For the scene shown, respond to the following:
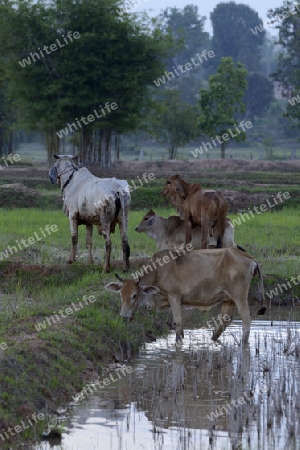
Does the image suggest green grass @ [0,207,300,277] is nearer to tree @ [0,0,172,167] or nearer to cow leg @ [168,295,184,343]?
cow leg @ [168,295,184,343]

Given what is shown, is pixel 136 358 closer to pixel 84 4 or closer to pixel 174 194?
pixel 174 194

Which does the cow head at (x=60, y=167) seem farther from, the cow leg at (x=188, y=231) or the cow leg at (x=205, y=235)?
the cow leg at (x=205, y=235)

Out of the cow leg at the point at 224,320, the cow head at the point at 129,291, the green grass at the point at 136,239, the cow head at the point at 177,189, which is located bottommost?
the cow leg at the point at 224,320

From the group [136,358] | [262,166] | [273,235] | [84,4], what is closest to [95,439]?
[136,358]

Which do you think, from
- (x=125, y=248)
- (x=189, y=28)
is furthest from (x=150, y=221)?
(x=189, y=28)

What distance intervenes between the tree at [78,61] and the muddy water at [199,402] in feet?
89.5

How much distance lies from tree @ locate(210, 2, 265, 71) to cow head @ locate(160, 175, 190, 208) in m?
77.9

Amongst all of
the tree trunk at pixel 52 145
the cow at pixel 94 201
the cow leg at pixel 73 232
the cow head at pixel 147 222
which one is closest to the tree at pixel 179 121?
the tree trunk at pixel 52 145

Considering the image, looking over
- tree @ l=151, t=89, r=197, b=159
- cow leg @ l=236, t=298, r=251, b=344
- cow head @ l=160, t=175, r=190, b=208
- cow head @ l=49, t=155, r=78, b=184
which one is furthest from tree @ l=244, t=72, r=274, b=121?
cow leg @ l=236, t=298, r=251, b=344

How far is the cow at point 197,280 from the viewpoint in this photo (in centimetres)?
1040

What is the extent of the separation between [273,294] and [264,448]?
6.61 m

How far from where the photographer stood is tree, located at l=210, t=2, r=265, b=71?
90688 mm

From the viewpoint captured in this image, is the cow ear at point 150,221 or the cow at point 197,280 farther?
the cow ear at point 150,221

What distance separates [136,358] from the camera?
33.7 feet
